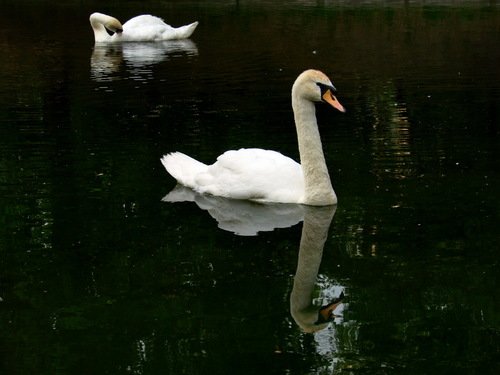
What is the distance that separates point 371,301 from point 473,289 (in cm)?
83

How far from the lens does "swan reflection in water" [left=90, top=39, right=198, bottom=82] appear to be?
23.3 metres

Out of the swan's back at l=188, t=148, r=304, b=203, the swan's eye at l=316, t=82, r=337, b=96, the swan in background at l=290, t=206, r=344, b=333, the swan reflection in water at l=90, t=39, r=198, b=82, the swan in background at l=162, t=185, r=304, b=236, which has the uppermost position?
the swan's eye at l=316, t=82, r=337, b=96

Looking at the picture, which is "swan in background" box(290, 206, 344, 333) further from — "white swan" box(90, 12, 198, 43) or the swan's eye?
"white swan" box(90, 12, 198, 43)

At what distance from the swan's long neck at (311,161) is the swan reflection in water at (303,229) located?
0.11 m

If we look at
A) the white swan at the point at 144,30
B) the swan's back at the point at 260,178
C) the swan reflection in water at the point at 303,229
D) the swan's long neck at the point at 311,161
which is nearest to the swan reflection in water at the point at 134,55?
the white swan at the point at 144,30

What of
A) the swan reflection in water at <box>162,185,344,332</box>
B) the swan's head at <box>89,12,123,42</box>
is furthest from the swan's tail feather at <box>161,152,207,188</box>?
the swan's head at <box>89,12,123,42</box>

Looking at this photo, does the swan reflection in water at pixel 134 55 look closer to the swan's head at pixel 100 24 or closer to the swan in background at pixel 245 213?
the swan's head at pixel 100 24

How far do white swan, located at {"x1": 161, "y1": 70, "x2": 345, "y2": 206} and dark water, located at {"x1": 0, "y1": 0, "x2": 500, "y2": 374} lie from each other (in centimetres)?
18

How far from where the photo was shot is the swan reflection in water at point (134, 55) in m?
23.3

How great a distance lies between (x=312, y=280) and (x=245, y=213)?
224 centimetres

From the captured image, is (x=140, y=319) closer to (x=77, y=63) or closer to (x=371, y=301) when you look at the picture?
(x=371, y=301)

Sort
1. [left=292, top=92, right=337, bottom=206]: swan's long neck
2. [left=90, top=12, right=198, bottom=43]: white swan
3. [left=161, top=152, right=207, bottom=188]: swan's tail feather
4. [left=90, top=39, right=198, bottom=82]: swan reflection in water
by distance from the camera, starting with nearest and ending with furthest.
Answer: [left=292, top=92, right=337, bottom=206]: swan's long neck, [left=161, top=152, right=207, bottom=188]: swan's tail feather, [left=90, top=39, right=198, bottom=82]: swan reflection in water, [left=90, top=12, right=198, bottom=43]: white swan

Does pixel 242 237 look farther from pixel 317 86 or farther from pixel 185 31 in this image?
pixel 185 31

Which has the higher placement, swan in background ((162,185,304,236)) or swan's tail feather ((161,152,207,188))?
swan's tail feather ((161,152,207,188))
